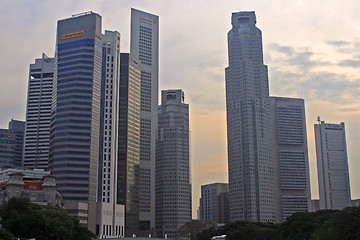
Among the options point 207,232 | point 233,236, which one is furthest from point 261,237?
point 207,232

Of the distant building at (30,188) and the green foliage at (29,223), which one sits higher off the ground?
the distant building at (30,188)

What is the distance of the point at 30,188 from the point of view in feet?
570

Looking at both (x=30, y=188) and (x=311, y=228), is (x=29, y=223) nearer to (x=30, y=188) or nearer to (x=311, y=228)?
(x=311, y=228)

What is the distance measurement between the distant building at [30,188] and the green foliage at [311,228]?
60.4 m

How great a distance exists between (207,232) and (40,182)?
219 ft

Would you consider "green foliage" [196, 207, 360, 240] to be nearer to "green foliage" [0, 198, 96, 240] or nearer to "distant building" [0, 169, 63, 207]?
"green foliage" [0, 198, 96, 240]

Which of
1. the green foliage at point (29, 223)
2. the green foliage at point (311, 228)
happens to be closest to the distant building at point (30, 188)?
the green foliage at point (29, 223)

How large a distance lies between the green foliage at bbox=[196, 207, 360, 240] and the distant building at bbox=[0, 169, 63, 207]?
60.4m

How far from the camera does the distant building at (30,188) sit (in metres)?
166

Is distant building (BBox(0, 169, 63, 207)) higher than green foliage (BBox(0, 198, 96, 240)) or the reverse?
higher

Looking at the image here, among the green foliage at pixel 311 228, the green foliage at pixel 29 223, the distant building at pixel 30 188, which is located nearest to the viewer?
the green foliage at pixel 311 228

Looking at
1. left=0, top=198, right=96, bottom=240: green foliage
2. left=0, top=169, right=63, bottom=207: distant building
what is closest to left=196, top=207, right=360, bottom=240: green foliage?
left=0, top=198, right=96, bottom=240: green foliage

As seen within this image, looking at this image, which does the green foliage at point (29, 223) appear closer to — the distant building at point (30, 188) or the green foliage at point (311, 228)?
the green foliage at point (311, 228)

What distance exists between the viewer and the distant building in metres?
166
